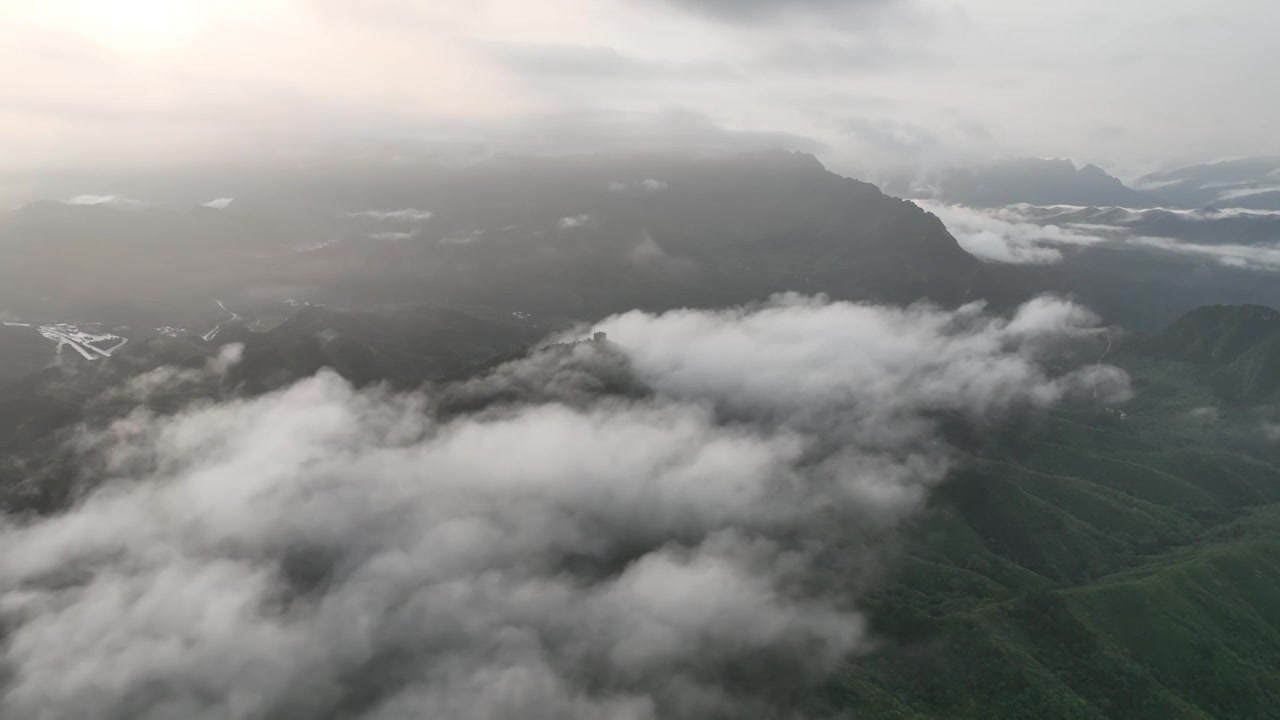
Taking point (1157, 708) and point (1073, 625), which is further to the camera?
point (1073, 625)

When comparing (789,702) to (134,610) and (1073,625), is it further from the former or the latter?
(134,610)

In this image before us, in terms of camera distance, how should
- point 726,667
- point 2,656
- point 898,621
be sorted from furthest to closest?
point 898,621 < point 726,667 < point 2,656

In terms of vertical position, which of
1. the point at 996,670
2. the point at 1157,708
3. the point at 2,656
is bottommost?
the point at 1157,708

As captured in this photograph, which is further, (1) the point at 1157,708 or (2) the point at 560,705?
(1) the point at 1157,708

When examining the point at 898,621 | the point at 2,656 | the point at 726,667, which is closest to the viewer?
the point at 2,656

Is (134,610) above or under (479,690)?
above

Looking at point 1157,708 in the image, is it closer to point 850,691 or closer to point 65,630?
point 850,691

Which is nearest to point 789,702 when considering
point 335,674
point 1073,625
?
point 1073,625

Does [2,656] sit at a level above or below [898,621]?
above

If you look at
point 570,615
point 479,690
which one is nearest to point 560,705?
point 479,690
